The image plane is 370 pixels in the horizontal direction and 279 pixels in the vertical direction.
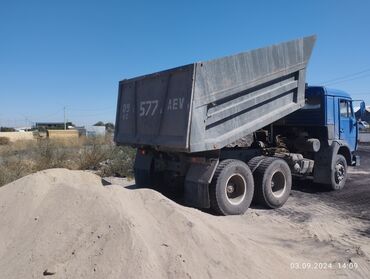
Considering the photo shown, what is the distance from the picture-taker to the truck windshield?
454 inches

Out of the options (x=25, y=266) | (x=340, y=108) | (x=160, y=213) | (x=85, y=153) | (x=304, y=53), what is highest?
(x=304, y=53)

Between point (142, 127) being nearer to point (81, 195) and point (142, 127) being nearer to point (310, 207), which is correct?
point (81, 195)

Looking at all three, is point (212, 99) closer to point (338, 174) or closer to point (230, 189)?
point (230, 189)

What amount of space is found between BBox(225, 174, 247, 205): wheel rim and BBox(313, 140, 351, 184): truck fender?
3.41 meters

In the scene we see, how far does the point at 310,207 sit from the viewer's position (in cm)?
970

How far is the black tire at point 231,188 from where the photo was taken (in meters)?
8.34

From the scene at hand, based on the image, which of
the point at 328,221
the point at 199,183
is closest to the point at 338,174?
the point at 328,221

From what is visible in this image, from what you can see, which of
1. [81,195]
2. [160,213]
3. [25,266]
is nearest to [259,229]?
[160,213]

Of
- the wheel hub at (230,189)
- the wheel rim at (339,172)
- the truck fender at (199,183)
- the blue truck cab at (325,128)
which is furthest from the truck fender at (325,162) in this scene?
the truck fender at (199,183)

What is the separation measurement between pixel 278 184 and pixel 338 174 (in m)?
2.65

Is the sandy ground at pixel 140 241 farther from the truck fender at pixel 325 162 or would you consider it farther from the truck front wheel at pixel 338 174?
the truck front wheel at pixel 338 174

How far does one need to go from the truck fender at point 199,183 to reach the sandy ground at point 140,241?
1054 mm

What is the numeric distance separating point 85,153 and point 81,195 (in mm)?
11406

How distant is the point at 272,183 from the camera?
9867mm
